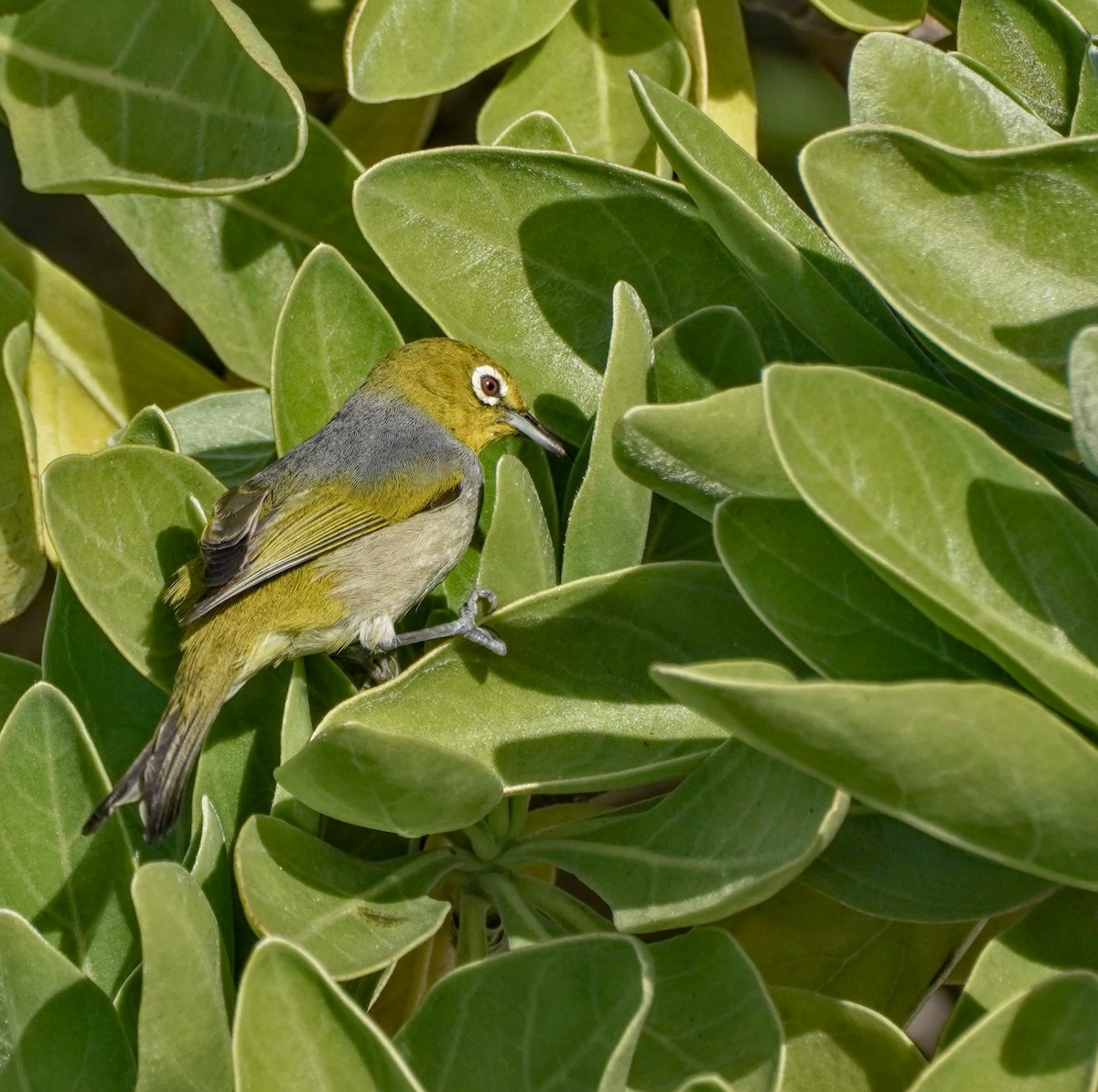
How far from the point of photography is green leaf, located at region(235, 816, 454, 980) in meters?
1.57

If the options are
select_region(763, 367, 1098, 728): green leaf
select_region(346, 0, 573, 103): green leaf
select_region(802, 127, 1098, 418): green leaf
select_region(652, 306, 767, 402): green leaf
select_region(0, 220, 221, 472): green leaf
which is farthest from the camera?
select_region(0, 220, 221, 472): green leaf

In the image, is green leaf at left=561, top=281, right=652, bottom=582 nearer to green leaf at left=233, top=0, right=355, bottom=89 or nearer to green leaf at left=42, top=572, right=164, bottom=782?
green leaf at left=42, top=572, right=164, bottom=782

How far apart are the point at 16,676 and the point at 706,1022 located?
106cm

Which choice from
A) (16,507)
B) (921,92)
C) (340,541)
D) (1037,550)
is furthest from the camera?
(340,541)

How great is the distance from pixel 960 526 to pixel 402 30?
48.4 inches

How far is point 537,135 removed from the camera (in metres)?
2.12

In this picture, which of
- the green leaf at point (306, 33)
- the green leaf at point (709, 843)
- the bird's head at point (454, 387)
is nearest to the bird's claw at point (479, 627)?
the green leaf at point (709, 843)

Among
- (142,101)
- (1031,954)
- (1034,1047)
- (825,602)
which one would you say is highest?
(142,101)

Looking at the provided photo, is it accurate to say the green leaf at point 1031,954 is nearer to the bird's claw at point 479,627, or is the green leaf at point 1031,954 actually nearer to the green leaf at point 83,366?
the bird's claw at point 479,627

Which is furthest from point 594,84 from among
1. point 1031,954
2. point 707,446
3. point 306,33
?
point 1031,954

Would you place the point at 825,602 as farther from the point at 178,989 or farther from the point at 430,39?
the point at 430,39

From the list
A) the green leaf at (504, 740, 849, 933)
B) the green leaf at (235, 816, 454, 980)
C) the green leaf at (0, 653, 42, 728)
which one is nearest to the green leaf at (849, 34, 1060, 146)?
the green leaf at (504, 740, 849, 933)

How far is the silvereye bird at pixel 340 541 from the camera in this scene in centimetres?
194

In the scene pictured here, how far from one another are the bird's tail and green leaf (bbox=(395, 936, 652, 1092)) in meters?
0.46
